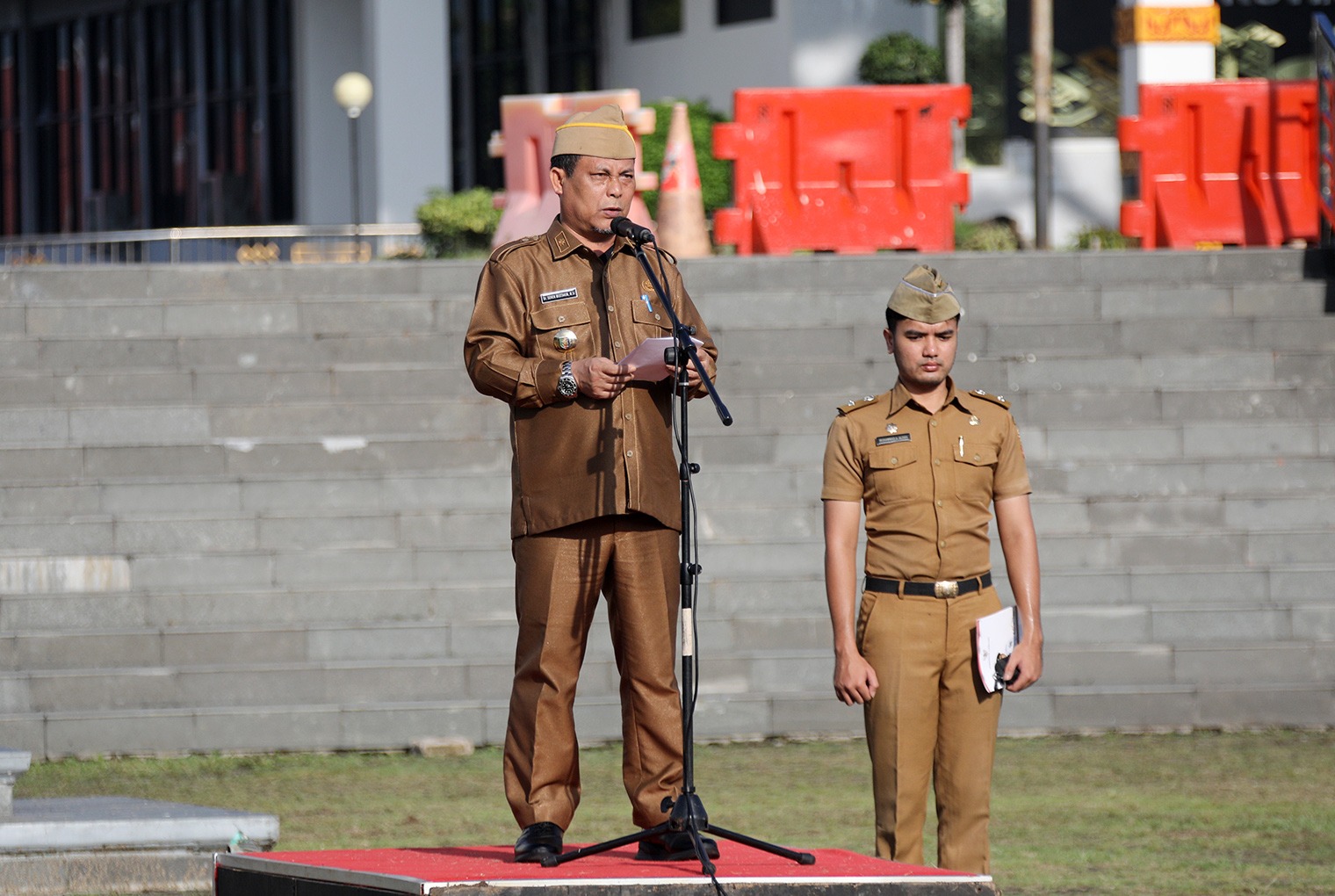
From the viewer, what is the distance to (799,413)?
1273cm

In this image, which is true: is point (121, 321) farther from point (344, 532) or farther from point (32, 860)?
point (32, 860)

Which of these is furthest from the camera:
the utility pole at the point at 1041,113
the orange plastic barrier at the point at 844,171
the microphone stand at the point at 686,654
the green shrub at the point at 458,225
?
the utility pole at the point at 1041,113

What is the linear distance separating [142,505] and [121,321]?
200cm

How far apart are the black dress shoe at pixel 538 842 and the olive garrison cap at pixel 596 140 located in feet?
5.97

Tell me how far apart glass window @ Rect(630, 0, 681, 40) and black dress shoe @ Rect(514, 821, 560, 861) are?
26.3 metres

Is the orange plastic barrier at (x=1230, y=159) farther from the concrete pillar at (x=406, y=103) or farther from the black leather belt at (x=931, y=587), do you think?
the concrete pillar at (x=406, y=103)

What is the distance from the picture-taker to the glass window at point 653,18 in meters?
31.1

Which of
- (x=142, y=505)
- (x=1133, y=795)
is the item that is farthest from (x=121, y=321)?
(x=1133, y=795)

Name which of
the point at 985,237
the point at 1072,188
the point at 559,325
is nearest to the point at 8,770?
the point at 559,325

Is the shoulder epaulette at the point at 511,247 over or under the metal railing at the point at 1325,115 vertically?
under

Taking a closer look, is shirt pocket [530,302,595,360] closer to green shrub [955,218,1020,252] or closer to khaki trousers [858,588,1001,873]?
khaki trousers [858,588,1001,873]

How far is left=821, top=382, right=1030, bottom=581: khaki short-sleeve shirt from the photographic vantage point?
20.0ft

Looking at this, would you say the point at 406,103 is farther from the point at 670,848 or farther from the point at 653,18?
the point at 670,848

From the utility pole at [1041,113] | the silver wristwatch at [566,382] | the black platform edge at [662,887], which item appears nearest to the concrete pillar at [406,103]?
the utility pole at [1041,113]
